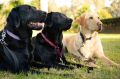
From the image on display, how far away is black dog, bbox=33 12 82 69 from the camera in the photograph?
22.4ft

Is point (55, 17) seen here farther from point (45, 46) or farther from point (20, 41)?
point (20, 41)

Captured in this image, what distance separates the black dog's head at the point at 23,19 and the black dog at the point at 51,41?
81 cm

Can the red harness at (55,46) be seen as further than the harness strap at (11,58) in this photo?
Yes

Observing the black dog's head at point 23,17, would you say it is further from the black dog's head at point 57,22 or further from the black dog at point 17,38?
the black dog's head at point 57,22

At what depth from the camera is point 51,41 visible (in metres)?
6.97

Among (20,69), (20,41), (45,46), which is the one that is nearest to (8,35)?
(20,41)

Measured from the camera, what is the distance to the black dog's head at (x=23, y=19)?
5930 millimetres

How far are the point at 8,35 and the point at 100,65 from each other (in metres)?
2.11

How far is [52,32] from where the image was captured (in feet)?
22.9

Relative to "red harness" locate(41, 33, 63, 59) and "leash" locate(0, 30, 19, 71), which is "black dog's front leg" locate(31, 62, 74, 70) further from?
"leash" locate(0, 30, 19, 71)

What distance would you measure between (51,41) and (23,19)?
1.19 meters

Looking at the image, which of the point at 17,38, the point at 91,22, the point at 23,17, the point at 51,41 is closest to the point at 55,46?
the point at 51,41

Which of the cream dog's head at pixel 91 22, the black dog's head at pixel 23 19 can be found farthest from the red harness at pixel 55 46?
the cream dog's head at pixel 91 22

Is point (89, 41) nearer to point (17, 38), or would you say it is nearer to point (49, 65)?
point (49, 65)
